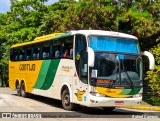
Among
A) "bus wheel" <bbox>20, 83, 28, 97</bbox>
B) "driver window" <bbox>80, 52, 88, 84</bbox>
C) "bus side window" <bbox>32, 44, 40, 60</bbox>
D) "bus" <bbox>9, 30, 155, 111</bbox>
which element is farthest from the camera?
"bus wheel" <bbox>20, 83, 28, 97</bbox>

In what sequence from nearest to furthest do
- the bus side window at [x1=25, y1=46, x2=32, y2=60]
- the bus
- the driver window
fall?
the bus < the driver window < the bus side window at [x1=25, y1=46, x2=32, y2=60]

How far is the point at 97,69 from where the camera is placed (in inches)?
605

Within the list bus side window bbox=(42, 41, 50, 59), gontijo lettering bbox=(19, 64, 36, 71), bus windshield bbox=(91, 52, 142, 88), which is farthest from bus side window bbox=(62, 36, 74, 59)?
gontijo lettering bbox=(19, 64, 36, 71)

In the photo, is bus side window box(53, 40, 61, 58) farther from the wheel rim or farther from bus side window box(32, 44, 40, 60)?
bus side window box(32, 44, 40, 60)

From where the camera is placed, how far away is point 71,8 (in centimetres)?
3020

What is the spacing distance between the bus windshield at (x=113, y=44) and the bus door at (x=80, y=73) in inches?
17.2

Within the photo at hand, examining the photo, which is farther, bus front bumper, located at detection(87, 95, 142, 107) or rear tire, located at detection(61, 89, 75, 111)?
rear tire, located at detection(61, 89, 75, 111)

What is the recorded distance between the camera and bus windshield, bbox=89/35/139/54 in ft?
52.1

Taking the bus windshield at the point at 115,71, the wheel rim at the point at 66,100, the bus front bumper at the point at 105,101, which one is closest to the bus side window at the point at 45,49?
the wheel rim at the point at 66,100

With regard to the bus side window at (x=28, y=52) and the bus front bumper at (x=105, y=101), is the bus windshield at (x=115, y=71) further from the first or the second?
the bus side window at (x=28, y=52)

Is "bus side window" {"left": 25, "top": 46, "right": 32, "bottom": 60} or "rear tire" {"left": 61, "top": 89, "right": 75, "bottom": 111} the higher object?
"bus side window" {"left": 25, "top": 46, "right": 32, "bottom": 60}

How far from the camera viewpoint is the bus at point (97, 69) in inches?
604

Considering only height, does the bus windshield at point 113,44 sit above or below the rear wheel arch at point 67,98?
above

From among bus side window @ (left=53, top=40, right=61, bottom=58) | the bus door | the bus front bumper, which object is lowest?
the bus front bumper
